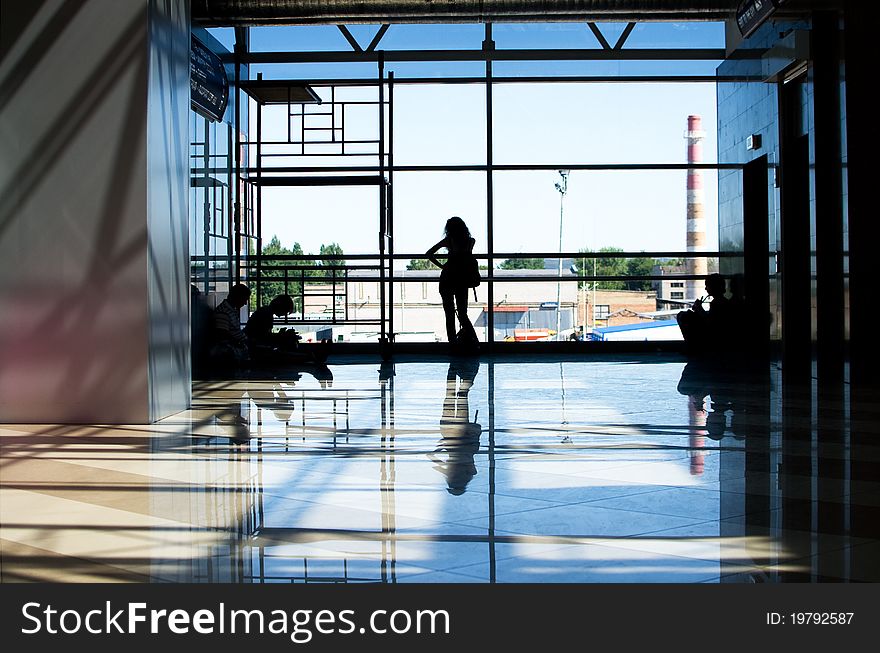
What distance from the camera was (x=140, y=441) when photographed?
15.5 feet

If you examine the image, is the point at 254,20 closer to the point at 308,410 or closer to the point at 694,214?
the point at 308,410

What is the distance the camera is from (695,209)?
449 inches

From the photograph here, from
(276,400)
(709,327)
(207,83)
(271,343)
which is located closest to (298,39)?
(207,83)

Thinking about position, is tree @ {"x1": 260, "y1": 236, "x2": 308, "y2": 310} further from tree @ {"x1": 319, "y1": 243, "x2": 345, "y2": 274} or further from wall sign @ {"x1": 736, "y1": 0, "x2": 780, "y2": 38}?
wall sign @ {"x1": 736, "y1": 0, "x2": 780, "y2": 38}

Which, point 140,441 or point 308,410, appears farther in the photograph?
point 308,410

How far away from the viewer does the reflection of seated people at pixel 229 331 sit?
27.8ft

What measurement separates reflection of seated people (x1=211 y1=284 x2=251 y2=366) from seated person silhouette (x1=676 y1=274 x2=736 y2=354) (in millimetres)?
4795

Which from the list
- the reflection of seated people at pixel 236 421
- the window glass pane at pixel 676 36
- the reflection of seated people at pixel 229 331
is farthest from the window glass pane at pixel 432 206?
the reflection of seated people at pixel 236 421

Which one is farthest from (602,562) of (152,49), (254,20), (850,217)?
(254,20)

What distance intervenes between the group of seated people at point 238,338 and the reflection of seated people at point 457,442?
2.22m

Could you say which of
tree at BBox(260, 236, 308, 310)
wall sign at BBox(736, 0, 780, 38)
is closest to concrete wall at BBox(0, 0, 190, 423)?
wall sign at BBox(736, 0, 780, 38)

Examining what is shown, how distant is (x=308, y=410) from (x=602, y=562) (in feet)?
11.9

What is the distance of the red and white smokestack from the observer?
1134 centimetres

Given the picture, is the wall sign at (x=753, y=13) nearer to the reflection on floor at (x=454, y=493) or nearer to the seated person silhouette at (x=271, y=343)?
the reflection on floor at (x=454, y=493)
